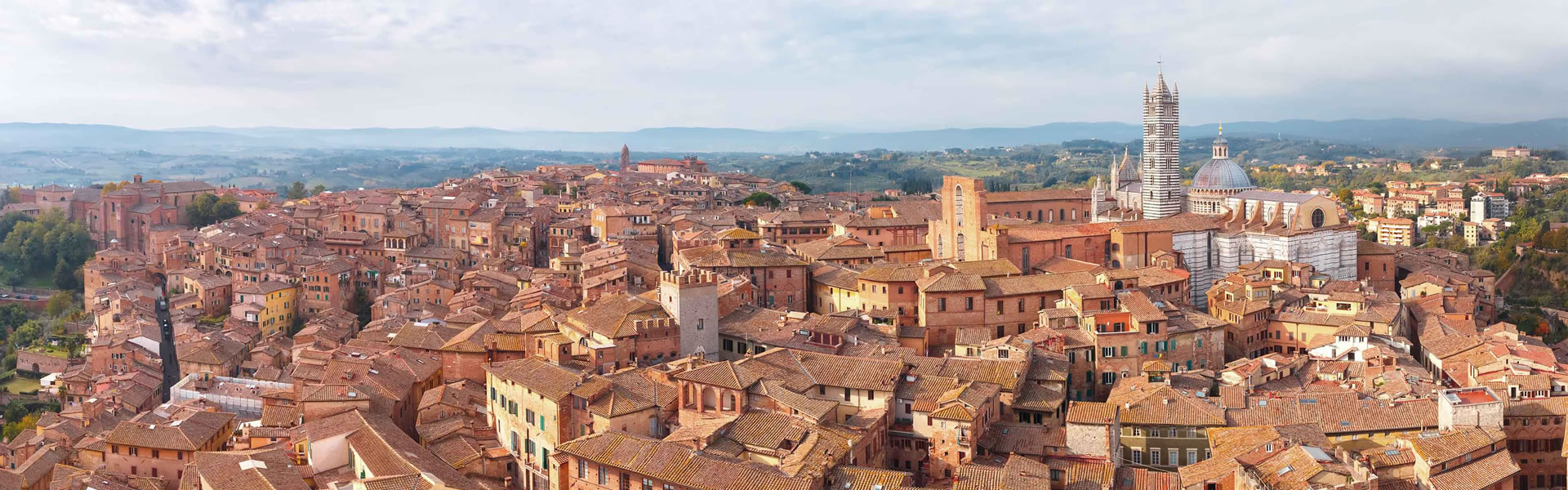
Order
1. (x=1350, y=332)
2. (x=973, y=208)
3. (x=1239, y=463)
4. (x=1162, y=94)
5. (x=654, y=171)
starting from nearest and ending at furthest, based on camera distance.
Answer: (x=1239, y=463)
(x=1350, y=332)
(x=973, y=208)
(x=1162, y=94)
(x=654, y=171)

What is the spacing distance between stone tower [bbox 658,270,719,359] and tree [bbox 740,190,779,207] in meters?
45.7

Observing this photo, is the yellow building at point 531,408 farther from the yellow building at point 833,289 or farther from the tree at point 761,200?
the tree at point 761,200

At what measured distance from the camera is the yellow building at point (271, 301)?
204 ft

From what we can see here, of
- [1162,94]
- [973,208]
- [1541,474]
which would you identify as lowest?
[1541,474]

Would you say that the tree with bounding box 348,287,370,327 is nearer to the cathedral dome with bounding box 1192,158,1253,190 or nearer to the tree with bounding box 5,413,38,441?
the tree with bounding box 5,413,38,441

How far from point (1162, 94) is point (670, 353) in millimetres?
41980

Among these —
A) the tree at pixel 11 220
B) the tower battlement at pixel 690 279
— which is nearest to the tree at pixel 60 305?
the tree at pixel 11 220

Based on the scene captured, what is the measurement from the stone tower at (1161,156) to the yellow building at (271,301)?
45.3 metres

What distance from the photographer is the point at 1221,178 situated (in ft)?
218

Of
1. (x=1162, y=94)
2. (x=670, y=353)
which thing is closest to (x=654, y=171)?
(x=1162, y=94)

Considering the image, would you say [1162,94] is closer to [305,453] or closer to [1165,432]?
[1165,432]

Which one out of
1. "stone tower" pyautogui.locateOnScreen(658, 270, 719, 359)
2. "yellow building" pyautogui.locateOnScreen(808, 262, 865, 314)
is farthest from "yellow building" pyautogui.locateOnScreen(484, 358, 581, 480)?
"yellow building" pyautogui.locateOnScreen(808, 262, 865, 314)

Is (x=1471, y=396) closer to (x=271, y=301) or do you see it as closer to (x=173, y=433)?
(x=173, y=433)

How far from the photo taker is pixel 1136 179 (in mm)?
82688
